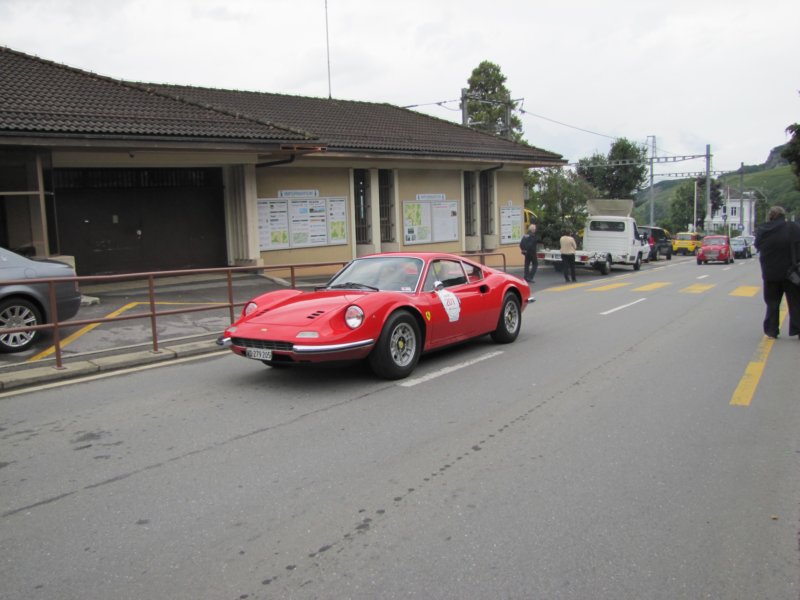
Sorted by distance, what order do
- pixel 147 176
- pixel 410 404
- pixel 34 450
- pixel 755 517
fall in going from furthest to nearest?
1. pixel 147 176
2. pixel 410 404
3. pixel 34 450
4. pixel 755 517

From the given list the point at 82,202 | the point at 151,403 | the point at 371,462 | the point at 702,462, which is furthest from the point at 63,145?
the point at 702,462

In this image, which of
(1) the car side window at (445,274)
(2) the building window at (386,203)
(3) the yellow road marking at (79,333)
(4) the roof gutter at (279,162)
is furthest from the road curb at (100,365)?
(2) the building window at (386,203)

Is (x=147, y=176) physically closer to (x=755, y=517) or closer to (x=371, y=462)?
(x=371, y=462)

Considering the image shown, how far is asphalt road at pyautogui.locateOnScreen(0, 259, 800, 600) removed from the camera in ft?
10.5

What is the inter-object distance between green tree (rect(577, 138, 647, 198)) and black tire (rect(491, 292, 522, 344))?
50995 millimetres

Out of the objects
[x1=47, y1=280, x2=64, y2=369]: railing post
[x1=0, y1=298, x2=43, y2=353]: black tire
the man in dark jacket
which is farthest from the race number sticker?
[x1=0, y1=298, x2=43, y2=353]: black tire

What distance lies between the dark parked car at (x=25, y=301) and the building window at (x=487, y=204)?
19.2 m

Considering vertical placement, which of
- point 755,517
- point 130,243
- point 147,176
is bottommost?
point 755,517

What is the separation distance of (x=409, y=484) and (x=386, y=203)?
18578mm

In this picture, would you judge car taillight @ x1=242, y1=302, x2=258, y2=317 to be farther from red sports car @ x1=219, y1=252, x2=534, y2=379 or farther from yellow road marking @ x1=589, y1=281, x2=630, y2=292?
yellow road marking @ x1=589, y1=281, x2=630, y2=292

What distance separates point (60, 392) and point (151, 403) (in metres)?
1.26

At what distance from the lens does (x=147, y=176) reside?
1688 centimetres

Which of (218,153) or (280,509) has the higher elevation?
(218,153)

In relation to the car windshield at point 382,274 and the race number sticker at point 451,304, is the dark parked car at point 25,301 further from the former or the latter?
the race number sticker at point 451,304
